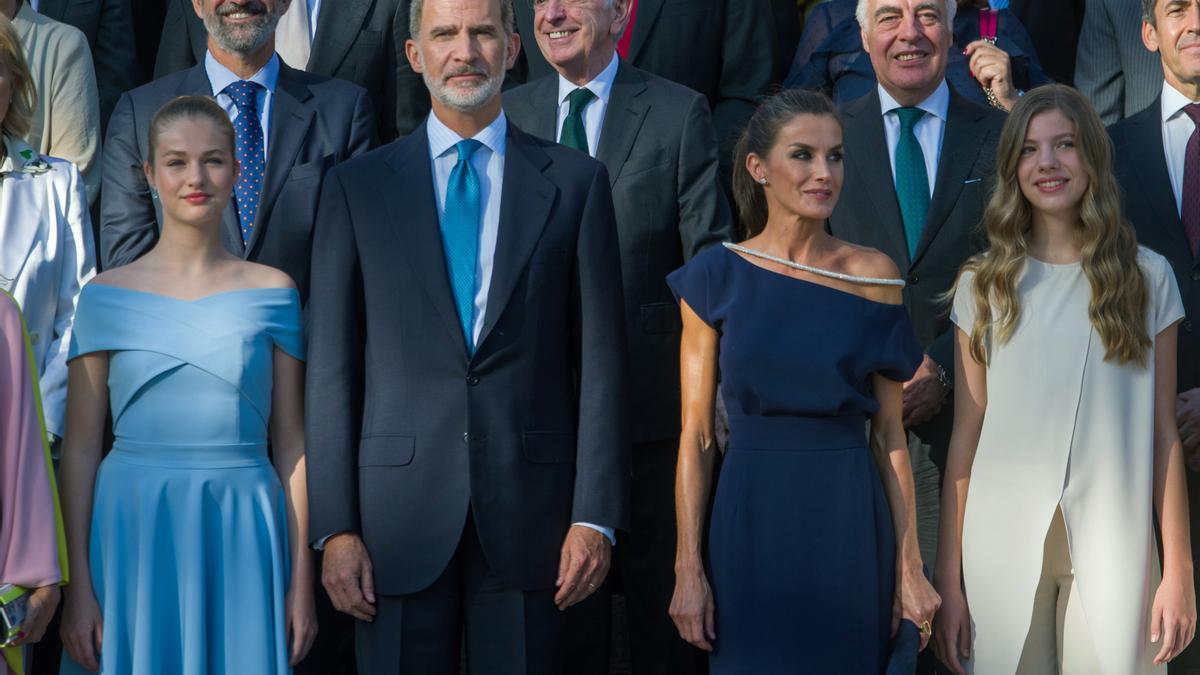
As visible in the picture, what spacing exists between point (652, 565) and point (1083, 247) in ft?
5.23

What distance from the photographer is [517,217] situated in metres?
4.02

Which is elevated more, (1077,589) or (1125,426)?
(1125,426)

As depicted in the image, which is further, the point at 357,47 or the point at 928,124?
the point at 357,47

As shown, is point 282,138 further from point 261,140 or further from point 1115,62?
point 1115,62

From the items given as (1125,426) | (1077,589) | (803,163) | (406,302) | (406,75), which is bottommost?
(1077,589)

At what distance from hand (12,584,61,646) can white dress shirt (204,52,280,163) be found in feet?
5.09

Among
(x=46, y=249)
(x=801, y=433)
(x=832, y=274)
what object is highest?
(x=46, y=249)

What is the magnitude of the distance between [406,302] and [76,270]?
1033mm

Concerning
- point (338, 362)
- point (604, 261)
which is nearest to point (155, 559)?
point (338, 362)

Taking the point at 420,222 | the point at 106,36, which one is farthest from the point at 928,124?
the point at 106,36

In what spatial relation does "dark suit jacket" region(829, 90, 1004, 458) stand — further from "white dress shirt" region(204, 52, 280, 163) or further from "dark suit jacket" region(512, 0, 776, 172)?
"white dress shirt" region(204, 52, 280, 163)

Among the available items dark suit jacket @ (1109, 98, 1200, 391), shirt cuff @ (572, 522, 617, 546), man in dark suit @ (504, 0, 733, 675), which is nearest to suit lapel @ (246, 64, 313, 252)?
man in dark suit @ (504, 0, 733, 675)

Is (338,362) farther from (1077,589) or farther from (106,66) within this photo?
(106,66)

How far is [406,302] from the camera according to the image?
13.0 ft
